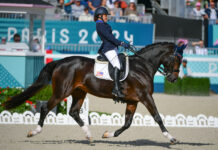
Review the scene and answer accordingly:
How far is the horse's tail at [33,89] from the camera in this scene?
7559 mm

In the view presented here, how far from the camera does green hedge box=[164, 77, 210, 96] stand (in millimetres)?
15891

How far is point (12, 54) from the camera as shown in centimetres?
1275

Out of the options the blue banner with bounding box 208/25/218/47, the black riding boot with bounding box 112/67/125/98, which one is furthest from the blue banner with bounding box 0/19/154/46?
the black riding boot with bounding box 112/67/125/98

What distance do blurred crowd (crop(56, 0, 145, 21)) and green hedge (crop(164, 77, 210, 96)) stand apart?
3.02m

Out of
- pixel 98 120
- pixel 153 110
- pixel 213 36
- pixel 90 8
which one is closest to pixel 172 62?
pixel 153 110

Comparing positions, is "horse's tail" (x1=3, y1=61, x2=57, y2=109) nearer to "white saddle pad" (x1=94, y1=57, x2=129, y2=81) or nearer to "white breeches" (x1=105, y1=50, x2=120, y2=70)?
"white saddle pad" (x1=94, y1=57, x2=129, y2=81)

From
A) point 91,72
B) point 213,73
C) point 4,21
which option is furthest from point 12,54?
point 213,73

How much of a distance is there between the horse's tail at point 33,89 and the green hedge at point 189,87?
29.2 ft

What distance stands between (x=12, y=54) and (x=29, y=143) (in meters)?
6.11

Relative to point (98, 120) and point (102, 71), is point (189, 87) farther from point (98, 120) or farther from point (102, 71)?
point (102, 71)

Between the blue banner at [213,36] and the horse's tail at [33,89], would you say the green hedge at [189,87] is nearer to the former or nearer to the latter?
the blue banner at [213,36]

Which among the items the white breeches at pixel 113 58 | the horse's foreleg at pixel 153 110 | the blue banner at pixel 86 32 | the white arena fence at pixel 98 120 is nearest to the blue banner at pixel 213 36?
the blue banner at pixel 86 32

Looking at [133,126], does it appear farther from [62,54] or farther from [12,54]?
[62,54]

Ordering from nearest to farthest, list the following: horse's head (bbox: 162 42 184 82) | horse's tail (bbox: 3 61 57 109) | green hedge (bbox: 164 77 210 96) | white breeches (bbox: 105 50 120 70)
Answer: white breeches (bbox: 105 50 120 70) < horse's head (bbox: 162 42 184 82) < horse's tail (bbox: 3 61 57 109) < green hedge (bbox: 164 77 210 96)
